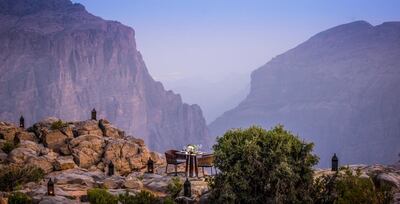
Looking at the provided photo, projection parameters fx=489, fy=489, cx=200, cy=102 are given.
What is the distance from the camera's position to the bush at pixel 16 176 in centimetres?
2133

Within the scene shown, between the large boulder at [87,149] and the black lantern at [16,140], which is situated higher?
the black lantern at [16,140]

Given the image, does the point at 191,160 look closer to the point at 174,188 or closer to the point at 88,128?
the point at 174,188

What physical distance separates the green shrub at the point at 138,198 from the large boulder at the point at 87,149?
9733 mm

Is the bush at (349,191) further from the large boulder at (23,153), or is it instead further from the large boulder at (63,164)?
the large boulder at (23,153)

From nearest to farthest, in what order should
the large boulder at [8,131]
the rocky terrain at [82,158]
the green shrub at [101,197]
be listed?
the green shrub at [101,197]
the rocky terrain at [82,158]
the large boulder at [8,131]

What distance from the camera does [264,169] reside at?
17.9 m

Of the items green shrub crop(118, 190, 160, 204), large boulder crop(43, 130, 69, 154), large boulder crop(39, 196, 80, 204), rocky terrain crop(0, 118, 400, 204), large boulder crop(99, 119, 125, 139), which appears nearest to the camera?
large boulder crop(39, 196, 80, 204)

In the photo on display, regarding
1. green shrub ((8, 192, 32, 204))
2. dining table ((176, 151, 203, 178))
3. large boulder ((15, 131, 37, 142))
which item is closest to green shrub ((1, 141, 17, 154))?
large boulder ((15, 131, 37, 142))

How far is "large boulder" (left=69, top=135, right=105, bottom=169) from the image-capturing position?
27.9 metres

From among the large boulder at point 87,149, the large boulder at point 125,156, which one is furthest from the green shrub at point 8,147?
the large boulder at point 125,156

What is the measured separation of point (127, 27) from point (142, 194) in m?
169

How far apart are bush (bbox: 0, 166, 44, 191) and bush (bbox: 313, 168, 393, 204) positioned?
12754 mm

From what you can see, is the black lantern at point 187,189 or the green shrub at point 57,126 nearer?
the black lantern at point 187,189

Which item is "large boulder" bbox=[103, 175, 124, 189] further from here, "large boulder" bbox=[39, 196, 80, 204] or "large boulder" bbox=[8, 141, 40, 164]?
"large boulder" bbox=[8, 141, 40, 164]
